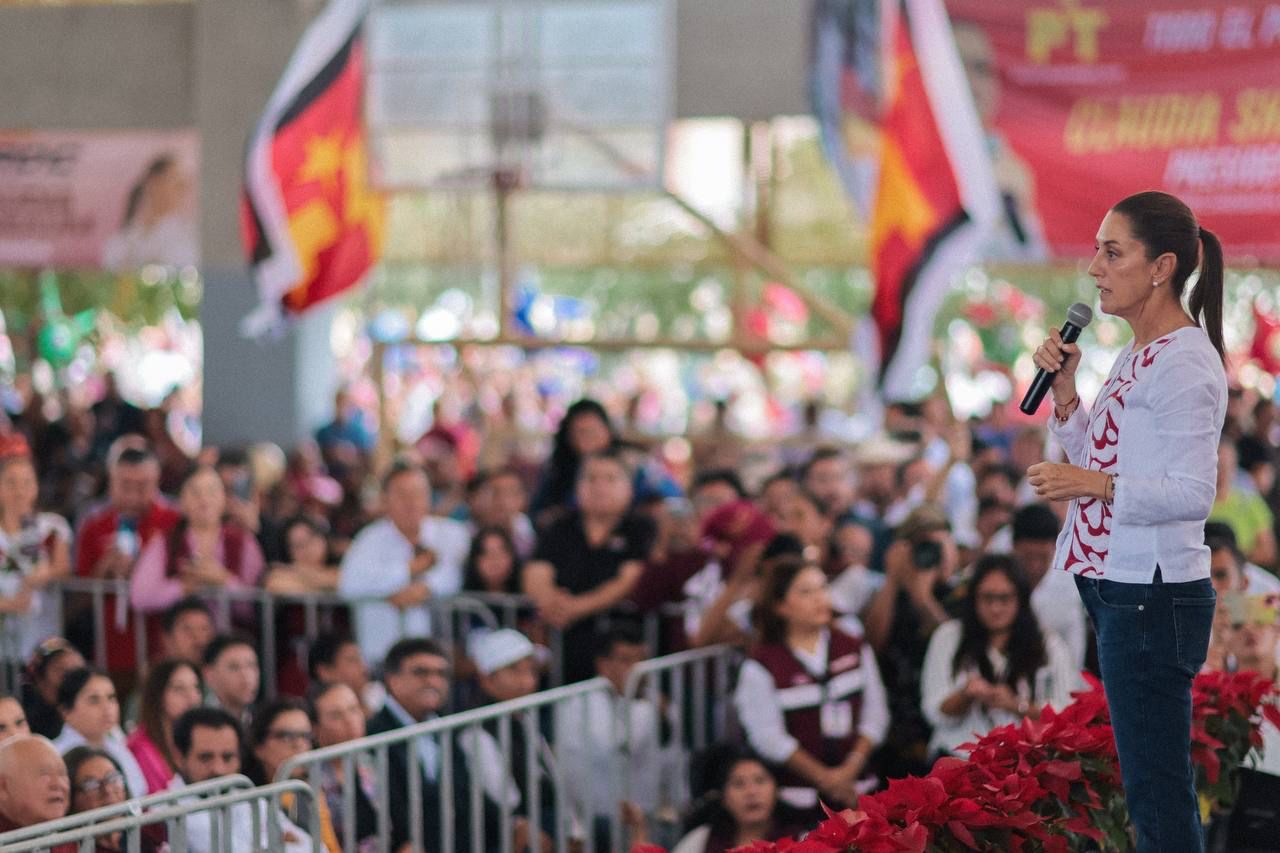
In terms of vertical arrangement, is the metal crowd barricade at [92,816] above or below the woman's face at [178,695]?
above

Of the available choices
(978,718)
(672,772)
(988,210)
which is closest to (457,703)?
(672,772)

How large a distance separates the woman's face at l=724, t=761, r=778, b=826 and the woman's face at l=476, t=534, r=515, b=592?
210 cm

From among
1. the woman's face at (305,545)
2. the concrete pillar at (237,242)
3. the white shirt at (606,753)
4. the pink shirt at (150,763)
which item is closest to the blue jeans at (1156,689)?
the white shirt at (606,753)

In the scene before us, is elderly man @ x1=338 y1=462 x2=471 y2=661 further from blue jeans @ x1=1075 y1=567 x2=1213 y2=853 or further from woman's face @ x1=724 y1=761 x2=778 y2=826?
blue jeans @ x1=1075 y1=567 x2=1213 y2=853

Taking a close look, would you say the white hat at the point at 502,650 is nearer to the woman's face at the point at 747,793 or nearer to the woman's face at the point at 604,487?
the woman's face at the point at 604,487

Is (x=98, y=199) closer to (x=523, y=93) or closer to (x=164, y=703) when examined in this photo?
(x=523, y=93)

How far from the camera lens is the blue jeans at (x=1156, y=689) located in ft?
11.6

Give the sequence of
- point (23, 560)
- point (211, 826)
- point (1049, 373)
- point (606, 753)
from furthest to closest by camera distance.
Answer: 1. point (23, 560)
2. point (606, 753)
3. point (211, 826)
4. point (1049, 373)

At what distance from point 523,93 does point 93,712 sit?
733 centimetres

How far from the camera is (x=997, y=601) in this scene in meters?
6.28

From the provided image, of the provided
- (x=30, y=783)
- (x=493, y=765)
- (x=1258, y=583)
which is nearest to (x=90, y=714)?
(x=30, y=783)

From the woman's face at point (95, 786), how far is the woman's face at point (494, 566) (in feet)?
8.74

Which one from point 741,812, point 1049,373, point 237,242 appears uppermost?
point 237,242

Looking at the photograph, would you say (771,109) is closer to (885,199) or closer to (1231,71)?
(1231,71)
